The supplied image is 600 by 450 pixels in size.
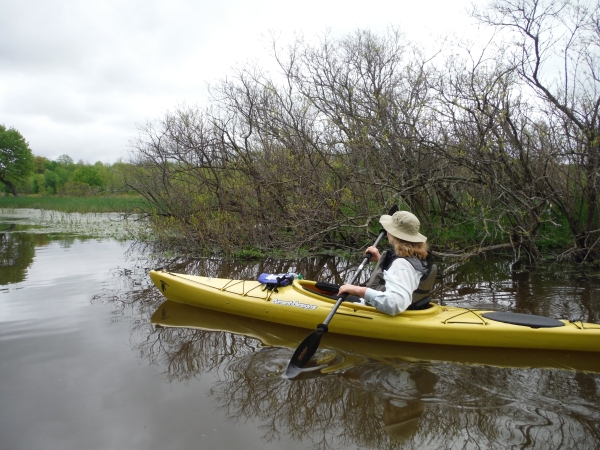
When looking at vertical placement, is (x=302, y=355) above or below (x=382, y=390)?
above

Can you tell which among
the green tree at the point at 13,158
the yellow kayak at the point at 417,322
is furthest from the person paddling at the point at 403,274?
the green tree at the point at 13,158

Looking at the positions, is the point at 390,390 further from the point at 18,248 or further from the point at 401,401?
the point at 18,248

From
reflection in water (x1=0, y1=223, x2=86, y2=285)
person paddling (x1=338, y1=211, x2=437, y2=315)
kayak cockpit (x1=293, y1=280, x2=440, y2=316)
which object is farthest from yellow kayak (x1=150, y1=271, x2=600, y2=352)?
reflection in water (x1=0, y1=223, x2=86, y2=285)

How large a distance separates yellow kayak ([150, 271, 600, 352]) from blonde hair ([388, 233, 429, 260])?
532 mm

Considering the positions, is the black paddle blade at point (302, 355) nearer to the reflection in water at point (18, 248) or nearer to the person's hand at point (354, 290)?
the person's hand at point (354, 290)

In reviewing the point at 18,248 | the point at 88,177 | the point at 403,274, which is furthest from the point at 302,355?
the point at 88,177

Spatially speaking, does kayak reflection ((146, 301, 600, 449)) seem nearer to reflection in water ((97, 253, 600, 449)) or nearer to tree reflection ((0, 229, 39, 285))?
reflection in water ((97, 253, 600, 449))

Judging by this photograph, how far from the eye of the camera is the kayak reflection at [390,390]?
2.61 m

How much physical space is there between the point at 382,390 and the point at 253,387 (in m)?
0.93

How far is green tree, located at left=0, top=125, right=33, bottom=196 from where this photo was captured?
122 ft

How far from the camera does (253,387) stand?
3.21 meters

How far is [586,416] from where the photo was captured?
274 centimetres

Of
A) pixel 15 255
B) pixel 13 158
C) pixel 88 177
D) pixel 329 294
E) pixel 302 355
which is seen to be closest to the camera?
pixel 302 355

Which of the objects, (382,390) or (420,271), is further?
(420,271)
